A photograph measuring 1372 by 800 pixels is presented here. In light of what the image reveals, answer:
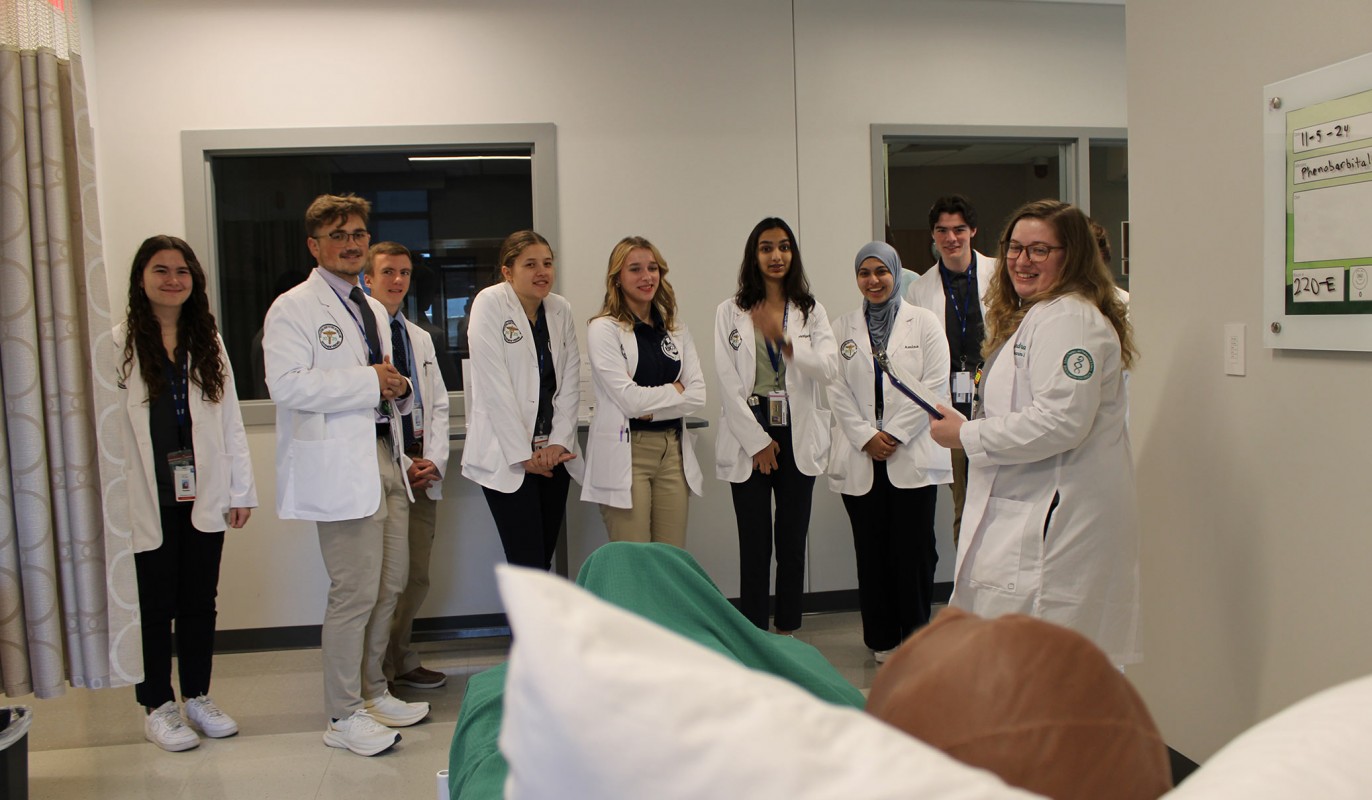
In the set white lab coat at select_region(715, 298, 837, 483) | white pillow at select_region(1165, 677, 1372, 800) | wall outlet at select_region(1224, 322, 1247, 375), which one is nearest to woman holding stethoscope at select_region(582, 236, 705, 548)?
white lab coat at select_region(715, 298, 837, 483)

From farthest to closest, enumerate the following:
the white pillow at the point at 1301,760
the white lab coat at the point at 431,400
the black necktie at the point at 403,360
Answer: the white lab coat at the point at 431,400 → the black necktie at the point at 403,360 → the white pillow at the point at 1301,760

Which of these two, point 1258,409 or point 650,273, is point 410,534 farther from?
point 1258,409

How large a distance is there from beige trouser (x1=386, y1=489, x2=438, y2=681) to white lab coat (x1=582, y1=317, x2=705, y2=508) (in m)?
0.63

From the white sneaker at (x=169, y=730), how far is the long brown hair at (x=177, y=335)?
41.6 inches

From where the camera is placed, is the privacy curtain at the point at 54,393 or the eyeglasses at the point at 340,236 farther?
the eyeglasses at the point at 340,236

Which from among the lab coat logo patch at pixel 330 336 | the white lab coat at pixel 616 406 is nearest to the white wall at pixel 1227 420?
the white lab coat at pixel 616 406

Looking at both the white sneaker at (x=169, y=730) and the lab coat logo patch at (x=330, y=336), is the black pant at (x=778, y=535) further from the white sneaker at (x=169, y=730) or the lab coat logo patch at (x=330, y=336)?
the white sneaker at (x=169, y=730)

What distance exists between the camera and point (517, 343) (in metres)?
3.84

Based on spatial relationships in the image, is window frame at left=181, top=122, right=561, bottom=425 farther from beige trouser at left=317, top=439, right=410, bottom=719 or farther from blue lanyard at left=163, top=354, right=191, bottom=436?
beige trouser at left=317, top=439, right=410, bottom=719

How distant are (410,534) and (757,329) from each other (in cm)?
161

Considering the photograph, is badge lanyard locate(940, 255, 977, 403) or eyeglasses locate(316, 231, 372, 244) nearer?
eyeglasses locate(316, 231, 372, 244)

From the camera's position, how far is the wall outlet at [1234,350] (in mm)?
2428

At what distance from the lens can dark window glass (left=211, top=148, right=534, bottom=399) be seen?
178 inches

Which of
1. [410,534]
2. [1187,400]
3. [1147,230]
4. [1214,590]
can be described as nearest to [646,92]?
[410,534]
